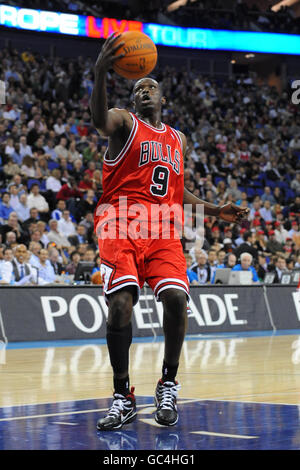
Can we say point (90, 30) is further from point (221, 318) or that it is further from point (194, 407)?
point (194, 407)

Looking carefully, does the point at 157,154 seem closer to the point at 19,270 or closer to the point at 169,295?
the point at 169,295

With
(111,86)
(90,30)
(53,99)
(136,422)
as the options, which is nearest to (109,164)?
(136,422)

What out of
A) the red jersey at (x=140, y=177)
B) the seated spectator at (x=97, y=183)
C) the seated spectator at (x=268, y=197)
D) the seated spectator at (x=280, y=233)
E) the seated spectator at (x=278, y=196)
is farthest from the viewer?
the seated spectator at (x=278, y=196)

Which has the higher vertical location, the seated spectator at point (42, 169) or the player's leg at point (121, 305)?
the seated spectator at point (42, 169)

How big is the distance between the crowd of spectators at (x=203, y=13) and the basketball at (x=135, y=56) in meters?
23.2

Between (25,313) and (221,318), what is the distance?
4006 mm

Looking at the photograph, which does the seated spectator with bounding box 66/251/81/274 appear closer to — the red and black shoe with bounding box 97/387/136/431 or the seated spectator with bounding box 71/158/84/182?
the seated spectator with bounding box 71/158/84/182

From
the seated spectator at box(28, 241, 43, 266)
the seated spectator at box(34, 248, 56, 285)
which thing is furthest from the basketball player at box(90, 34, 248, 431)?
the seated spectator at box(28, 241, 43, 266)

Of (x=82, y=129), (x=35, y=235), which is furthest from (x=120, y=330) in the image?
(x=82, y=129)

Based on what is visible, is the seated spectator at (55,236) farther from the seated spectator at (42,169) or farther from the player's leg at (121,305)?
the player's leg at (121,305)

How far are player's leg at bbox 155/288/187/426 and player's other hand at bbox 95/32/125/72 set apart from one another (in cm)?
145

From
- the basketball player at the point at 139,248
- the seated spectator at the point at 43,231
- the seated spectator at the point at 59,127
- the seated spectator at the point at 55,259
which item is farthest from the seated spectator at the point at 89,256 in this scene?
the basketball player at the point at 139,248

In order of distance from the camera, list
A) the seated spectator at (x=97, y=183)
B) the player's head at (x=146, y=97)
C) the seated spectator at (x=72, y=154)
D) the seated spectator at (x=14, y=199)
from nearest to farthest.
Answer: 1. the player's head at (x=146, y=97)
2. the seated spectator at (x=14, y=199)
3. the seated spectator at (x=97, y=183)
4. the seated spectator at (x=72, y=154)

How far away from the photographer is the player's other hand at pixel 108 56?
4477mm
